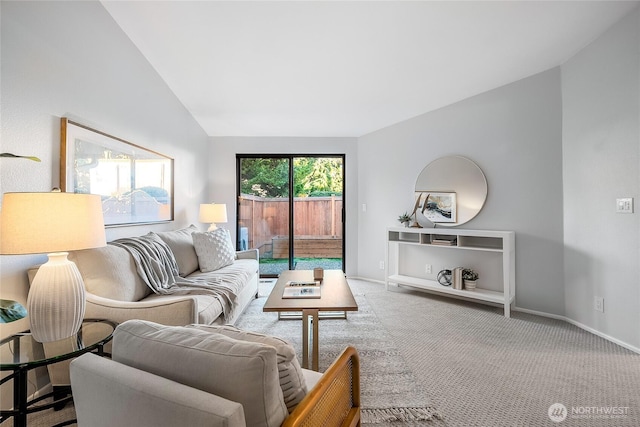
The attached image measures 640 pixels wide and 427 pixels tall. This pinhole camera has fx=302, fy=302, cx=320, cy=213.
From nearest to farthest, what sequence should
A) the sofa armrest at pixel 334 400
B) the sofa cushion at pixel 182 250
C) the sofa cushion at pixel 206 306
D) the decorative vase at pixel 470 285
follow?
the sofa armrest at pixel 334 400, the sofa cushion at pixel 206 306, the sofa cushion at pixel 182 250, the decorative vase at pixel 470 285

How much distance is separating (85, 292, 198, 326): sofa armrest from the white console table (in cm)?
275

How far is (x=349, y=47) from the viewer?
2598 mm

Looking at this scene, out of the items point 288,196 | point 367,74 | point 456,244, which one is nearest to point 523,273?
point 456,244

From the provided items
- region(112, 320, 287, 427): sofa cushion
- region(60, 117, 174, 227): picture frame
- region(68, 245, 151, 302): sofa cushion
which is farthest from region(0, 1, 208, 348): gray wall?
region(112, 320, 287, 427): sofa cushion

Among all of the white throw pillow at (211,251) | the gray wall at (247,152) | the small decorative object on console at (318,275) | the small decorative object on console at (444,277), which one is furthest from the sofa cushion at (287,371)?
the gray wall at (247,152)

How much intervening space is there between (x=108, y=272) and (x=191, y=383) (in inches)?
60.8

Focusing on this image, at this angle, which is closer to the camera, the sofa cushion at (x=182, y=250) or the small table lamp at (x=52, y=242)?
Result: the small table lamp at (x=52, y=242)

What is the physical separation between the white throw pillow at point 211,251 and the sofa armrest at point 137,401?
92.4 inches

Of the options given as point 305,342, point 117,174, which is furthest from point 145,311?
point 117,174

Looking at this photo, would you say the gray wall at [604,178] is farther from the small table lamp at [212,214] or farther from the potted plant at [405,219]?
the small table lamp at [212,214]

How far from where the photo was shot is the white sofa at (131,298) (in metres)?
1.65

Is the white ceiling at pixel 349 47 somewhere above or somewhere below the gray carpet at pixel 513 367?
above

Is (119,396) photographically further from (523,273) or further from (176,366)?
(523,273)

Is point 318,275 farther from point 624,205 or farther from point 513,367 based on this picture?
point 624,205
